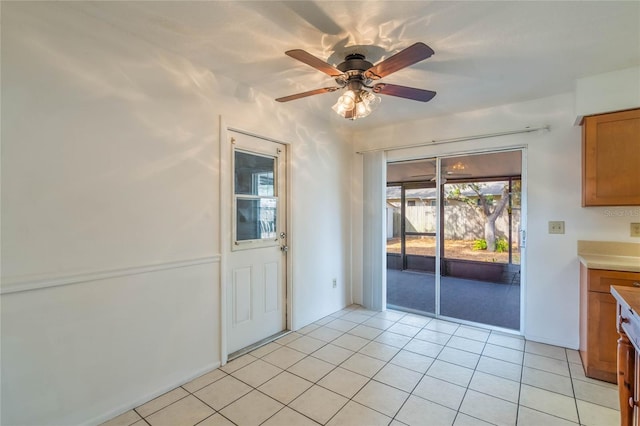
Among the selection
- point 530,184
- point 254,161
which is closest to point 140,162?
point 254,161

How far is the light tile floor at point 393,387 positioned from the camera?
1.90 meters

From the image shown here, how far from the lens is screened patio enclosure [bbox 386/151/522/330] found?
12.3 ft

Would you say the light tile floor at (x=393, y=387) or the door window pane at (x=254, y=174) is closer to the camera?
the light tile floor at (x=393, y=387)

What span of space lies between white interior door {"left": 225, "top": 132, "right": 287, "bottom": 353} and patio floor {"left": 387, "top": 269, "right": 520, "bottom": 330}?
1.87m

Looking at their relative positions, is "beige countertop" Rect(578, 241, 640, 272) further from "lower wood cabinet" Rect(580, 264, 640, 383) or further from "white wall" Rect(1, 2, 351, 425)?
"white wall" Rect(1, 2, 351, 425)

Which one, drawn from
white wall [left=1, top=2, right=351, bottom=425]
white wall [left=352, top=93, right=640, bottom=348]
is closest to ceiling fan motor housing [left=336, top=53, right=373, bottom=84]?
white wall [left=1, top=2, right=351, bottom=425]

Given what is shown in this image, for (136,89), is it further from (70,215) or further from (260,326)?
(260,326)

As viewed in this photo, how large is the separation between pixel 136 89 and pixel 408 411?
2.85 meters

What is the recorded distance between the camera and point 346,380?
2.32 meters

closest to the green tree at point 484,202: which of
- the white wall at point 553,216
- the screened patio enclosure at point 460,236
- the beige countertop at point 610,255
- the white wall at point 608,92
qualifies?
the screened patio enclosure at point 460,236

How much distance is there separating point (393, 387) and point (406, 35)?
98.4 inches

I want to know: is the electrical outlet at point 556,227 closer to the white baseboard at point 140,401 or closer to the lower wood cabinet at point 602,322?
the lower wood cabinet at point 602,322

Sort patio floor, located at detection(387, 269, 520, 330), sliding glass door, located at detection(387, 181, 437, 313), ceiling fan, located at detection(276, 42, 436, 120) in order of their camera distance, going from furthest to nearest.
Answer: sliding glass door, located at detection(387, 181, 437, 313) < patio floor, located at detection(387, 269, 520, 330) < ceiling fan, located at detection(276, 42, 436, 120)

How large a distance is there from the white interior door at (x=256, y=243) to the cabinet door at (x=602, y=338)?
8.97ft
